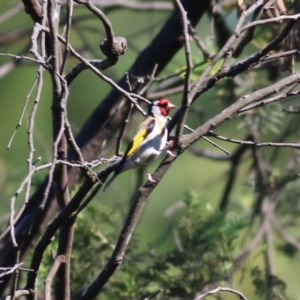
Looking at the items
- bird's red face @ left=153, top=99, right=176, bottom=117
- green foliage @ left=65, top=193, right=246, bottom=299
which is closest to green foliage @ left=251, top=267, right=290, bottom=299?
green foliage @ left=65, top=193, right=246, bottom=299

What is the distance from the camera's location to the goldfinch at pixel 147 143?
100.0 inches

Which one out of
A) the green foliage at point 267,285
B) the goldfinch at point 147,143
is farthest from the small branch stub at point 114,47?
the green foliage at point 267,285

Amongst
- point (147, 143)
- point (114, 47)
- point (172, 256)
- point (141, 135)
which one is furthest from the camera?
point (172, 256)

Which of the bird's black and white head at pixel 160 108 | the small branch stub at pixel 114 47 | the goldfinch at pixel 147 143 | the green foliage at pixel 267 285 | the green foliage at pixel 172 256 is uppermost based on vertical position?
the small branch stub at pixel 114 47

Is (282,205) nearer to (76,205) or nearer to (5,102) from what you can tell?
(76,205)

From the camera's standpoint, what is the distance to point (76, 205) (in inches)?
79.5

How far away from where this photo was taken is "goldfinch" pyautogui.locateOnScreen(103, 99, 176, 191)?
2539 millimetres

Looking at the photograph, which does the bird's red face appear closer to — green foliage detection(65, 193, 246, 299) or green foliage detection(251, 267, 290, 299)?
green foliage detection(65, 193, 246, 299)

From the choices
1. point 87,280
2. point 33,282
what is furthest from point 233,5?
point 33,282

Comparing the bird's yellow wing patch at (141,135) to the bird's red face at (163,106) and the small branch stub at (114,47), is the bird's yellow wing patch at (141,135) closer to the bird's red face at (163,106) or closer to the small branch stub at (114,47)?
the bird's red face at (163,106)

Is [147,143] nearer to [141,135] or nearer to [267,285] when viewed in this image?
[141,135]

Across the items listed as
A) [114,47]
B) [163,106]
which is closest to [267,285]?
[163,106]

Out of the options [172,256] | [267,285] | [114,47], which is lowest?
[267,285]

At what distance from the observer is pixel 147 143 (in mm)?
2648
